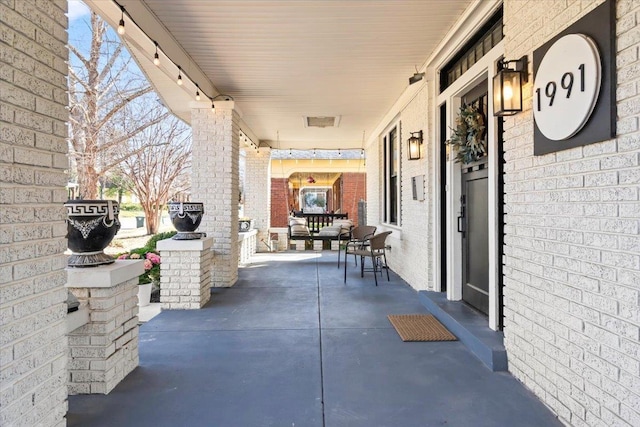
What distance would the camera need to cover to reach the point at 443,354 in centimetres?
279

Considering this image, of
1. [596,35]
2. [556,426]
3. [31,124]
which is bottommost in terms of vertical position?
[556,426]

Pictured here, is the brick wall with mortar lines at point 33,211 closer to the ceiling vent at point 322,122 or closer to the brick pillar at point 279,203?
the ceiling vent at point 322,122

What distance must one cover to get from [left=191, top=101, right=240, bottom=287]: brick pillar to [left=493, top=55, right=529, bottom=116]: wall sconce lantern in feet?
12.0

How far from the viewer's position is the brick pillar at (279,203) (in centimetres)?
1250

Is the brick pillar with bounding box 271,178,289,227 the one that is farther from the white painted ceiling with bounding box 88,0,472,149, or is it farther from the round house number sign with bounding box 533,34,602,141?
the round house number sign with bounding box 533,34,602,141

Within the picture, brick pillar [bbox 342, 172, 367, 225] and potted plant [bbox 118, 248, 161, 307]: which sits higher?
brick pillar [bbox 342, 172, 367, 225]

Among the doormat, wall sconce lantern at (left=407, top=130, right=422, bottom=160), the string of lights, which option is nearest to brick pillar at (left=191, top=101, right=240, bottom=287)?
the string of lights

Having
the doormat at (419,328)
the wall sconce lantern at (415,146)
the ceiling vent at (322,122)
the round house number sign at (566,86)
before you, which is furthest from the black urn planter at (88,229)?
the ceiling vent at (322,122)

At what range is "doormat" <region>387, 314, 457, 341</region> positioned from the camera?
10.2 feet

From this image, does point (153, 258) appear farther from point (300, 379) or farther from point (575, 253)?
point (575, 253)

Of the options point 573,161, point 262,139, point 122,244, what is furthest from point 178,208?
point 122,244

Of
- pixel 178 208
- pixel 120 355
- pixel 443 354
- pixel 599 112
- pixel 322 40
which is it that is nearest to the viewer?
pixel 599 112

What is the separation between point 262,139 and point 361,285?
5.08 meters

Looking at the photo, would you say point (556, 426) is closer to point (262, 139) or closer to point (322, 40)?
point (322, 40)
